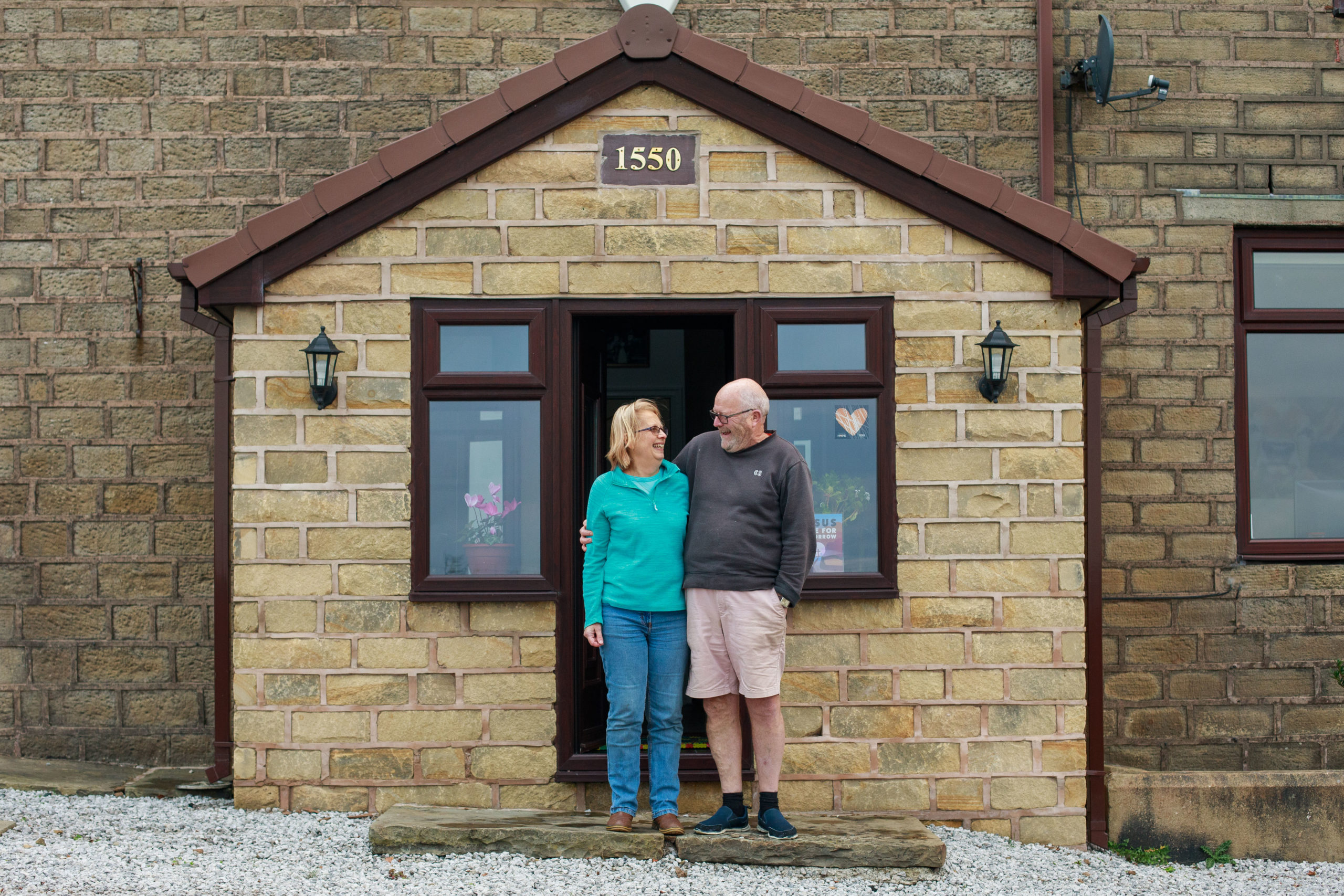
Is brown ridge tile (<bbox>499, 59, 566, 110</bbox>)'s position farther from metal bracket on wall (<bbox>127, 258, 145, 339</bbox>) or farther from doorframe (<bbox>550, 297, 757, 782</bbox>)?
metal bracket on wall (<bbox>127, 258, 145, 339</bbox>)

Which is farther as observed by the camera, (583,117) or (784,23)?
(784,23)

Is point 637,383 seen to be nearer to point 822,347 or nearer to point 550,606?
point 822,347

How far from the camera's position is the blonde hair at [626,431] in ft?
15.2

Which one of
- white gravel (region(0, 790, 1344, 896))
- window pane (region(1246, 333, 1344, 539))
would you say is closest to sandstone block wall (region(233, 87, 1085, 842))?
white gravel (region(0, 790, 1344, 896))

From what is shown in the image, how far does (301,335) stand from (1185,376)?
5.08 meters

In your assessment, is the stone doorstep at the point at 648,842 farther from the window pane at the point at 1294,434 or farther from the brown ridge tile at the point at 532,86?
the window pane at the point at 1294,434

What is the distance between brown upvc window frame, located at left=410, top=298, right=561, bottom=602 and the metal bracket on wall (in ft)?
7.41

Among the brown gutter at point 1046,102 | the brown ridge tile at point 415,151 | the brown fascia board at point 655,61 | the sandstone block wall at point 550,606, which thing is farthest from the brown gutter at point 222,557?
the brown gutter at point 1046,102

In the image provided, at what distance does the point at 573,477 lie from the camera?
5.35m

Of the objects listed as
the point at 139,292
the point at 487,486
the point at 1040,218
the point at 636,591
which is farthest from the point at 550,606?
the point at 139,292

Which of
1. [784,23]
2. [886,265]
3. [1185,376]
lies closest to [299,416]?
[886,265]

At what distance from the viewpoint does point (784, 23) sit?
22.0ft

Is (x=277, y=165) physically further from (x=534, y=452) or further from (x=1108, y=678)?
(x=1108, y=678)

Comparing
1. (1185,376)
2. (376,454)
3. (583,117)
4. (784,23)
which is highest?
(784,23)
